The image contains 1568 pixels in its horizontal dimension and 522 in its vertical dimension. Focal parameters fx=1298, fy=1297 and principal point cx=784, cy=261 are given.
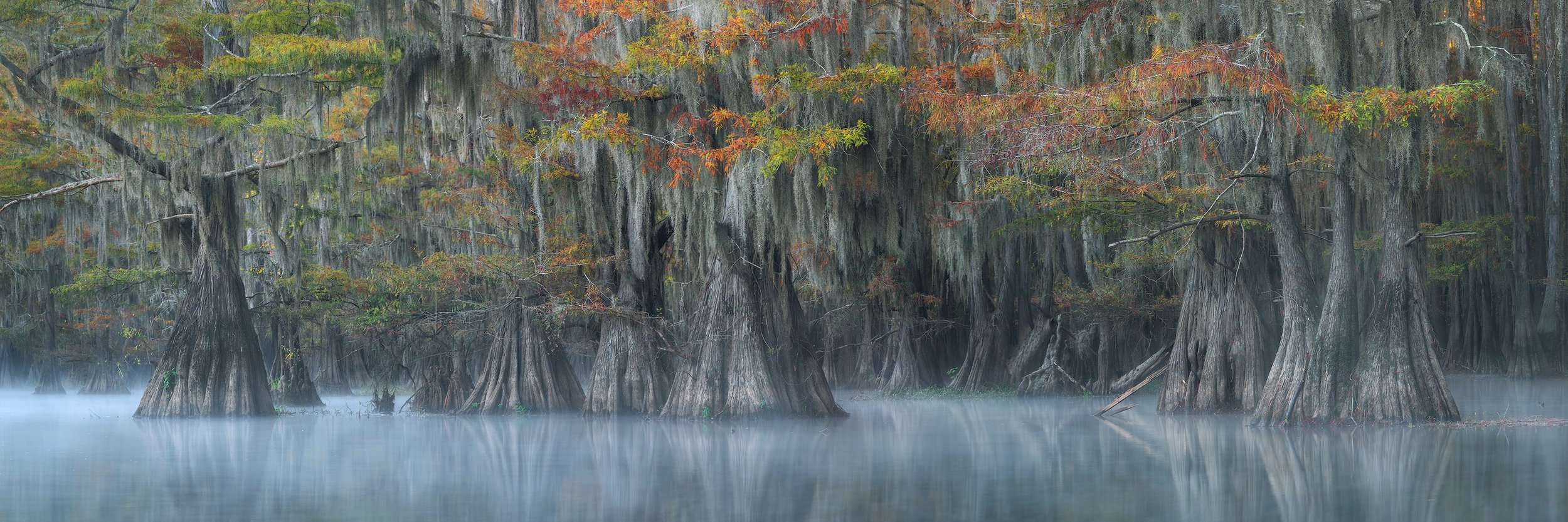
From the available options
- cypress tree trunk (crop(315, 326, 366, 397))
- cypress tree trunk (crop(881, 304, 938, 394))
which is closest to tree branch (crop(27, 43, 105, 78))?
cypress tree trunk (crop(315, 326, 366, 397))

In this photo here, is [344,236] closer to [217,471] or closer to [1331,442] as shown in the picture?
[217,471]

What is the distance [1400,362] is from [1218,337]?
312 centimetres

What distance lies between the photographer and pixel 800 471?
10.7 m

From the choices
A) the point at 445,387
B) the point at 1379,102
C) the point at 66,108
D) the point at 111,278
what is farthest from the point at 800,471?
the point at 111,278

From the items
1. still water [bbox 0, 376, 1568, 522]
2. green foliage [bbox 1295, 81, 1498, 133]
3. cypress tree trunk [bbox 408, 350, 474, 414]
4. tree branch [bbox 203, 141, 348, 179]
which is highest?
tree branch [bbox 203, 141, 348, 179]

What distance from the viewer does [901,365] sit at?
84.1ft

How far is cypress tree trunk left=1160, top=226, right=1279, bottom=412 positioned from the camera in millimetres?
16453

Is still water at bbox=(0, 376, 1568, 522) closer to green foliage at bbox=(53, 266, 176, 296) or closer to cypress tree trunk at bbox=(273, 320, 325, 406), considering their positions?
cypress tree trunk at bbox=(273, 320, 325, 406)

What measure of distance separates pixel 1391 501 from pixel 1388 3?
7510 millimetres

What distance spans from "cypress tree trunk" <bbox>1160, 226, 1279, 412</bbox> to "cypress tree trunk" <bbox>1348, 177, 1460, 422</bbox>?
7.21ft

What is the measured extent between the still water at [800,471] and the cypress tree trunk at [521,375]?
158cm

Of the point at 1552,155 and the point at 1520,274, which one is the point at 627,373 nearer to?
the point at 1552,155

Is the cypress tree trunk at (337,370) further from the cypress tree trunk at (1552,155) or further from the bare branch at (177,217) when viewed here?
the cypress tree trunk at (1552,155)

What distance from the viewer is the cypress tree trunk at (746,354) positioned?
16594 millimetres
